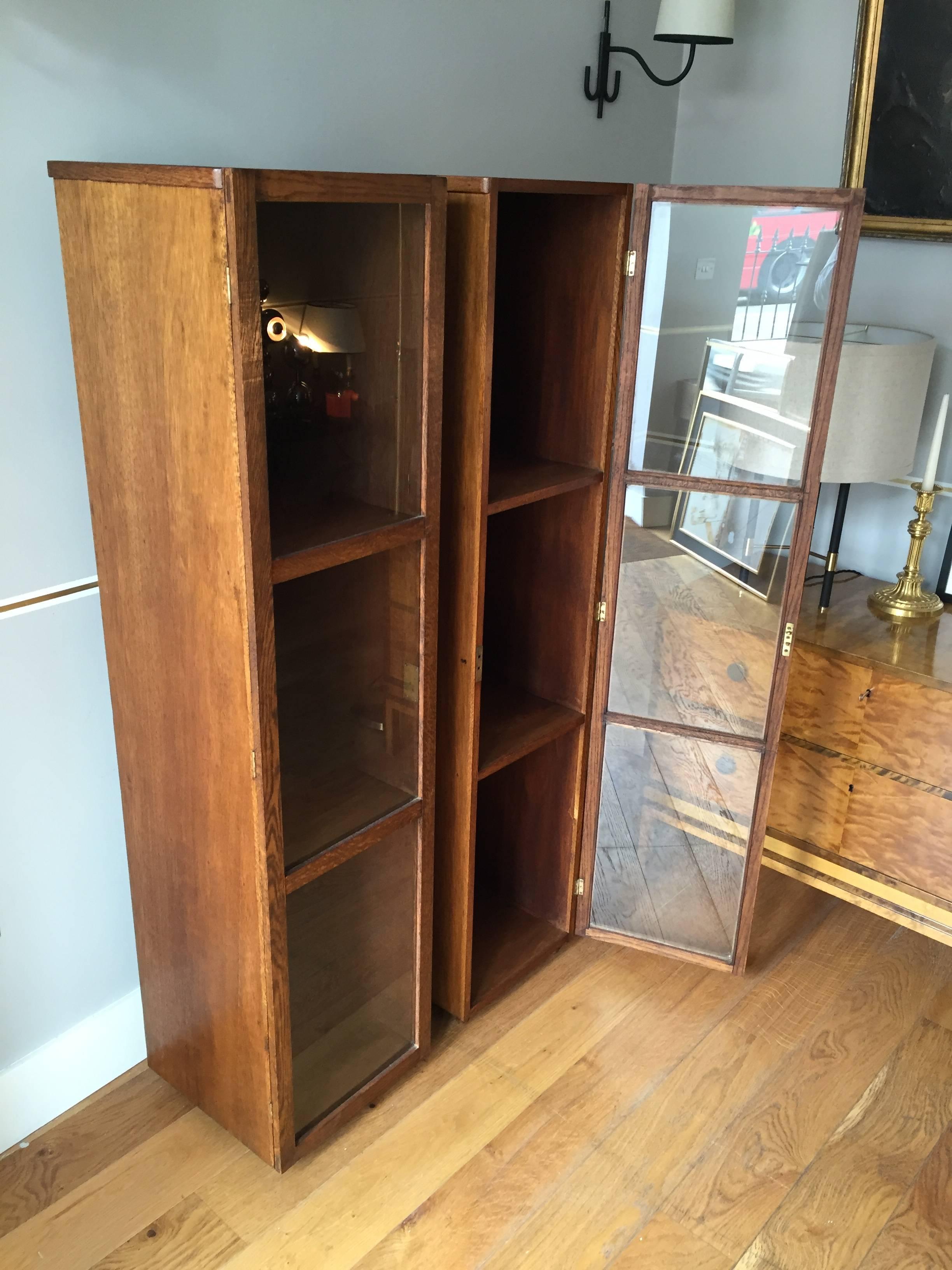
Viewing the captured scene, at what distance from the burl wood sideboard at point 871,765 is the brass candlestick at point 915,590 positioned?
0.03 meters

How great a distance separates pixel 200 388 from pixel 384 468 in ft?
0.91

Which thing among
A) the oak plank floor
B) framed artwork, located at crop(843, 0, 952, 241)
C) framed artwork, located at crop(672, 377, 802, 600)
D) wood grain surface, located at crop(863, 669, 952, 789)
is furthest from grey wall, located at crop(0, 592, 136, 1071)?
framed artwork, located at crop(843, 0, 952, 241)

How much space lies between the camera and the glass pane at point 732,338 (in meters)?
1.51

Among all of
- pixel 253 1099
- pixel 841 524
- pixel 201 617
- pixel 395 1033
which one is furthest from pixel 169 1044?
pixel 841 524

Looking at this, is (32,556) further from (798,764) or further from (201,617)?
(798,764)

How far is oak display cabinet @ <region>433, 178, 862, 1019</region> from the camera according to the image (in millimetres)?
1515

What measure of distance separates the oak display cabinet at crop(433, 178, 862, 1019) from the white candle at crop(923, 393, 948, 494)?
0.50 metres

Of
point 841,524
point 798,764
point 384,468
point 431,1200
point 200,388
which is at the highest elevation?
point 200,388

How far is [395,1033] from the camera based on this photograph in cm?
170

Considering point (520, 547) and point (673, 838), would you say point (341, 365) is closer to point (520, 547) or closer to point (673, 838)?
point (520, 547)

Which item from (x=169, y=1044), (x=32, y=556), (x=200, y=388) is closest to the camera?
(x=200, y=388)

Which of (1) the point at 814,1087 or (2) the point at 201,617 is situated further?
(1) the point at 814,1087

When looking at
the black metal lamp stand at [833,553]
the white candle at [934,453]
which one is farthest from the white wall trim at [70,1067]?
the white candle at [934,453]

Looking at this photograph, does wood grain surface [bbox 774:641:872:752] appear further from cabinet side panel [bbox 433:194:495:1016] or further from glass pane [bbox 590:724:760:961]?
Answer: cabinet side panel [bbox 433:194:495:1016]
